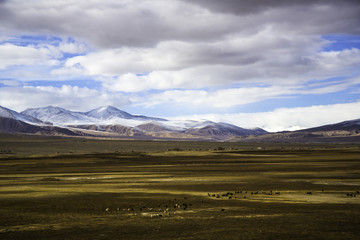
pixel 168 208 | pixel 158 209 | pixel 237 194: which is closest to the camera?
pixel 158 209

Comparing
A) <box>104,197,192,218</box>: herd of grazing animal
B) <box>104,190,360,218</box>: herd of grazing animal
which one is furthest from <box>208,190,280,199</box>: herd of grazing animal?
<box>104,197,192,218</box>: herd of grazing animal

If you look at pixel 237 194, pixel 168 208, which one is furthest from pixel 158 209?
pixel 237 194

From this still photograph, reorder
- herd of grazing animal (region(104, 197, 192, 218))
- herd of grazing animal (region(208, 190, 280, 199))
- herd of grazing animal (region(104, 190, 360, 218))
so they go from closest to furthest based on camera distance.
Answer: herd of grazing animal (region(104, 197, 192, 218)), herd of grazing animal (region(104, 190, 360, 218)), herd of grazing animal (region(208, 190, 280, 199))

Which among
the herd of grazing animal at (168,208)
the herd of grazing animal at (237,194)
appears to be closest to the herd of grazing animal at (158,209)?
the herd of grazing animal at (168,208)

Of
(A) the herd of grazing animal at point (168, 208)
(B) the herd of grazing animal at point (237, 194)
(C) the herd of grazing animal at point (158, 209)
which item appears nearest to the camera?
(C) the herd of grazing animal at point (158, 209)

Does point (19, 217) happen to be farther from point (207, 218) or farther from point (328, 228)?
point (328, 228)

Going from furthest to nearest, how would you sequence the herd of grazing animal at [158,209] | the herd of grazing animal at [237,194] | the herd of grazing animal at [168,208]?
the herd of grazing animal at [237,194], the herd of grazing animal at [168,208], the herd of grazing animal at [158,209]

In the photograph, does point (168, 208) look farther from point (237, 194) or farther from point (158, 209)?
point (237, 194)

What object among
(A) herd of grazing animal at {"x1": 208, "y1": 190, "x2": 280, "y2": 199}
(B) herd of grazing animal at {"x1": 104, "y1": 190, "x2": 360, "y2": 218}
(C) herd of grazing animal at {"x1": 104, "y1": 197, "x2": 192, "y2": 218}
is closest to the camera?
(C) herd of grazing animal at {"x1": 104, "y1": 197, "x2": 192, "y2": 218}

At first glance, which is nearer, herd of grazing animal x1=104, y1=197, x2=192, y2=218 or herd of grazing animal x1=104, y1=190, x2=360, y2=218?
herd of grazing animal x1=104, y1=197, x2=192, y2=218

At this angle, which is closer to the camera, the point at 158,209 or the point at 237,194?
the point at 158,209

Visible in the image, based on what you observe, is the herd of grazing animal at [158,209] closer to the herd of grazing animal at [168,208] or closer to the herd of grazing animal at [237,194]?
the herd of grazing animal at [168,208]

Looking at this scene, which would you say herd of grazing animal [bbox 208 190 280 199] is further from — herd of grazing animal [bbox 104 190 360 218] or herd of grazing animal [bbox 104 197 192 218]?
herd of grazing animal [bbox 104 197 192 218]

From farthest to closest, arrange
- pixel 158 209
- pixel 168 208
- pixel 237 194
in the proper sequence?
pixel 237 194, pixel 168 208, pixel 158 209
